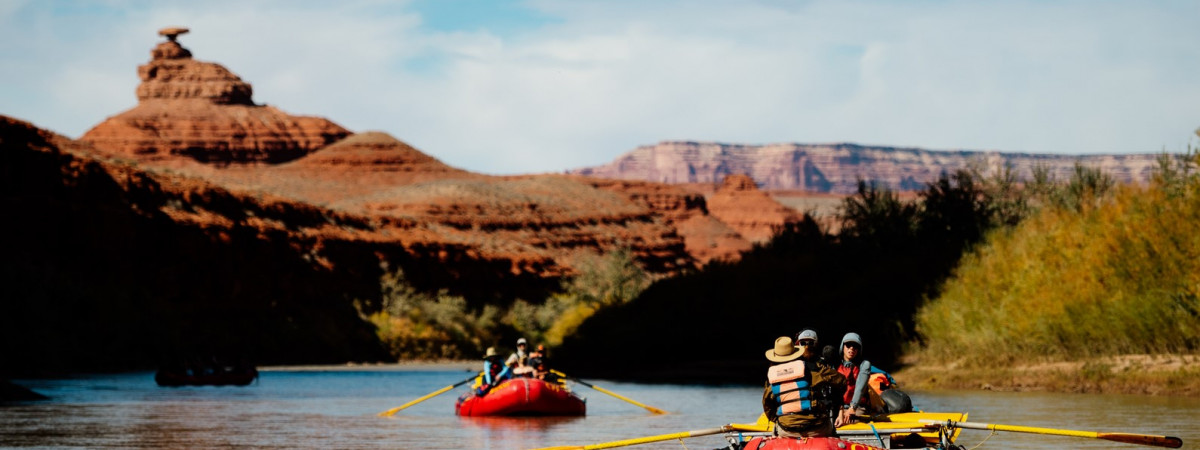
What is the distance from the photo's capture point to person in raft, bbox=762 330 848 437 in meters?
16.6

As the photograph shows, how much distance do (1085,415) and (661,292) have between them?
40796 mm

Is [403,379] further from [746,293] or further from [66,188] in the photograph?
[66,188]

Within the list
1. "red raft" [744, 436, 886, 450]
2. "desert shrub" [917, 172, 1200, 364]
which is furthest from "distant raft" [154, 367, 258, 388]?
"red raft" [744, 436, 886, 450]

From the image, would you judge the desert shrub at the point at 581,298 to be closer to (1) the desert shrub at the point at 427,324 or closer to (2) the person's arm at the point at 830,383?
(1) the desert shrub at the point at 427,324

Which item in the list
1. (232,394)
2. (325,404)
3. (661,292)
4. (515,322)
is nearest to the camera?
(325,404)

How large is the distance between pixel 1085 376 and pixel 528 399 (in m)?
15.3

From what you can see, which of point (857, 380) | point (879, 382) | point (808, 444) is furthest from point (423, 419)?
point (808, 444)

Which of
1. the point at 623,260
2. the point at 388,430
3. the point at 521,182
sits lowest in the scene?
the point at 388,430

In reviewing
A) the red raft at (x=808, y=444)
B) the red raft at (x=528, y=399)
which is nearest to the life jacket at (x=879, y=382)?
the red raft at (x=808, y=444)

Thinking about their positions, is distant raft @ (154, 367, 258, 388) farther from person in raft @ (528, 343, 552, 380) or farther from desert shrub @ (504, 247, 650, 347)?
desert shrub @ (504, 247, 650, 347)

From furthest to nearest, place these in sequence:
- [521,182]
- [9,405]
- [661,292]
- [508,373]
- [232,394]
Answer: [521,182], [661,292], [232,394], [9,405], [508,373]

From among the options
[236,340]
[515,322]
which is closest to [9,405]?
[236,340]

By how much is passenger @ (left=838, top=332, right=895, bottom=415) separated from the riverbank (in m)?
19.9

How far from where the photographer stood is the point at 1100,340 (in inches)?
1679
